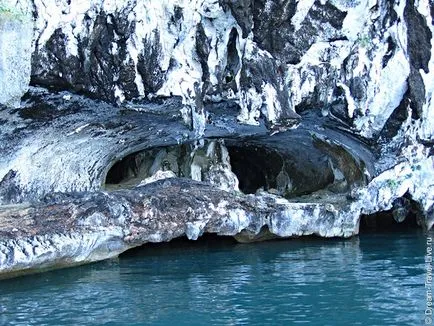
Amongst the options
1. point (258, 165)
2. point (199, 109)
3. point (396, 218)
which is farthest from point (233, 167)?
point (199, 109)

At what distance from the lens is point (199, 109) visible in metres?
11.0

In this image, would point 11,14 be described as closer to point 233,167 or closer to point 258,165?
point 258,165

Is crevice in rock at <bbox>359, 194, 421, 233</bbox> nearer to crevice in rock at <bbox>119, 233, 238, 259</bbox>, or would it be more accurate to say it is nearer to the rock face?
the rock face

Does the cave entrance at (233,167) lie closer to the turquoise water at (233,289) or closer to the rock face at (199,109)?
the rock face at (199,109)

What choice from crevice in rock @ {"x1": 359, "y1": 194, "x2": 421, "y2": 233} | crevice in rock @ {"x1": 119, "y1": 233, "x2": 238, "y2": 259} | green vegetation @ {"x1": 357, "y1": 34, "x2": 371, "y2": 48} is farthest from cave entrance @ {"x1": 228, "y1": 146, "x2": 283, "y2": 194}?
green vegetation @ {"x1": 357, "y1": 34, "x2": 371, "y2": 48}

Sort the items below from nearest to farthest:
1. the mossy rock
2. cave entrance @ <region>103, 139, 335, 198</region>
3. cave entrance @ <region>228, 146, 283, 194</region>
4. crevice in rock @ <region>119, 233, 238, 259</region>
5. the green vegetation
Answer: the mossy rock
the green vegetation
crevice in rock @ <region>119, 233, 238, 259</region>
cave entrance @ <region>103, 139, 335, 198</region>
cave entrance @ <region>228, 146, 283, 194</region>

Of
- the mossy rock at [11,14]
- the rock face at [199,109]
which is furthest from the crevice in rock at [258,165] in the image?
the mossy rock at [11,14]

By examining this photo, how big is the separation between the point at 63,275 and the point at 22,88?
2.72 m

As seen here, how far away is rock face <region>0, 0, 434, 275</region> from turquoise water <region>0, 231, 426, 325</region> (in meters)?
0.63

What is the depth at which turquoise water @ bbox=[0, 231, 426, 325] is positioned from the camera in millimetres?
7012

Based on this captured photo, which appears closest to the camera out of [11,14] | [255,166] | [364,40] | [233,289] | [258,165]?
[233,289]

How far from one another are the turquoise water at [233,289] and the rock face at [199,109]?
626 mm

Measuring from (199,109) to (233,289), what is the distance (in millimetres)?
3699

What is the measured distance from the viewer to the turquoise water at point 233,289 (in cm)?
701
